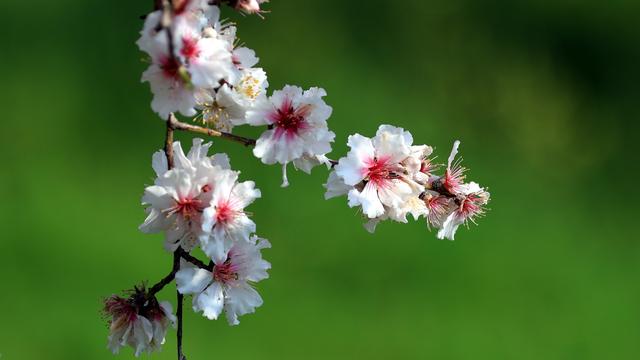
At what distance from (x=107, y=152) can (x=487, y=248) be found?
3.40 feet

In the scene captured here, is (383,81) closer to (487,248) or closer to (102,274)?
(487,248)

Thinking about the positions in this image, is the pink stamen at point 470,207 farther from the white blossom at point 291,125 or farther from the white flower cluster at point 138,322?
the white flower cluster at point 138,322

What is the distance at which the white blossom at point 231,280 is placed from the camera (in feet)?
2.59

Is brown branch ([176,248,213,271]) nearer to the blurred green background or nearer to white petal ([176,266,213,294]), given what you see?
white petal ([176,266,213,294])

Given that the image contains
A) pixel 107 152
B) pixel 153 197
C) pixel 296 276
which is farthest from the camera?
pixel 107 152

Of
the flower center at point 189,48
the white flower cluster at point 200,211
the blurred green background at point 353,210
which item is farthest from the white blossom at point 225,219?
the blurred green background at point 353,210

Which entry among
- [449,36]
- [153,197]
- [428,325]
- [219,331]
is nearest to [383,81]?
[449,36]

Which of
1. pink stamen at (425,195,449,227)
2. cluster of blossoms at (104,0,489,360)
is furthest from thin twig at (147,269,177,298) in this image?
pink stamen at (425,195,449,227)

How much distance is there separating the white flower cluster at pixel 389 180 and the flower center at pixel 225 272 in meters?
0.11

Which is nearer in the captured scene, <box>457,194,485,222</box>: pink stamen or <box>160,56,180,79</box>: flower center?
<box>160,56,180,79</box>: flower center

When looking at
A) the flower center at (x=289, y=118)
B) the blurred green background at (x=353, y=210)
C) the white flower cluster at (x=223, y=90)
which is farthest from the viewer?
the blurred green background at (x=353, y=210)

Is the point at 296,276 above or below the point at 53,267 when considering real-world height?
above

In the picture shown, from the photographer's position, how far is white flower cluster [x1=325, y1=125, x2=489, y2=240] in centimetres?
80

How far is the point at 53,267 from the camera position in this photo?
2.11m
